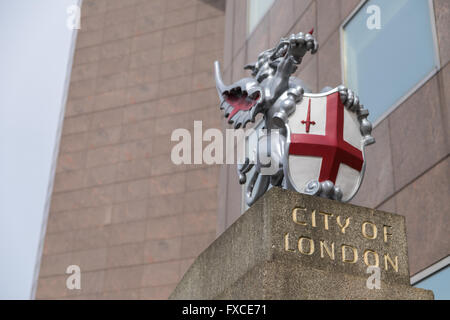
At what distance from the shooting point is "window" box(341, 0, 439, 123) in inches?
412

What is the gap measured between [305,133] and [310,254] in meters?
1.35

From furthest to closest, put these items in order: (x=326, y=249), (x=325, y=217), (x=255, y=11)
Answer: (x=255, y=11)
(x=325, y=217)
(x=326, y=249)

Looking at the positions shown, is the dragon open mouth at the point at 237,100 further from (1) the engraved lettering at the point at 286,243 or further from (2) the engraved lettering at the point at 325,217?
(1) the engraved lettering at the point at 286,243

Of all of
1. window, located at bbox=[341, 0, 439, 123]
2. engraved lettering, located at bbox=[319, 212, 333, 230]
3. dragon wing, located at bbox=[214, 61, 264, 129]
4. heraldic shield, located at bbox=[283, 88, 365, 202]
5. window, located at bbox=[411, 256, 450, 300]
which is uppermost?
window, located at bbox=[341, 0, 439, 123]

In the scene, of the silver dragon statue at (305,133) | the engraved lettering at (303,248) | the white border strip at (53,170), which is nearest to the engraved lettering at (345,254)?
the engraved lettering at (303,248)

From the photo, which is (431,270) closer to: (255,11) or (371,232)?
(371,232)

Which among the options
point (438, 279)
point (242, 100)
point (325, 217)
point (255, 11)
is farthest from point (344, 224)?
point (255, 11)

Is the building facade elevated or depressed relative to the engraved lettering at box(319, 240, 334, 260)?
elevated

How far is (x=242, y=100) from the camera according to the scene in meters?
7.57

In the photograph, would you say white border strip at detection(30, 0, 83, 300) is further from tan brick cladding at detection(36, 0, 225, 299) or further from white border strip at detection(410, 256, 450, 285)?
white border strip at detection(410, 256, 450, 285)

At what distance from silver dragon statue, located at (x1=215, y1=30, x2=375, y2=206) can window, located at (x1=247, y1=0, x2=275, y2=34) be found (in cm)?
1049

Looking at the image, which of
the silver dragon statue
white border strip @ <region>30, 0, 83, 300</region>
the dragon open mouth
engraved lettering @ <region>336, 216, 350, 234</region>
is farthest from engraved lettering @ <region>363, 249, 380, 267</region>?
white border strip @ <region>30, 0, 83, 300</region>

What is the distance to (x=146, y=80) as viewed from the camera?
29719 millimetres
